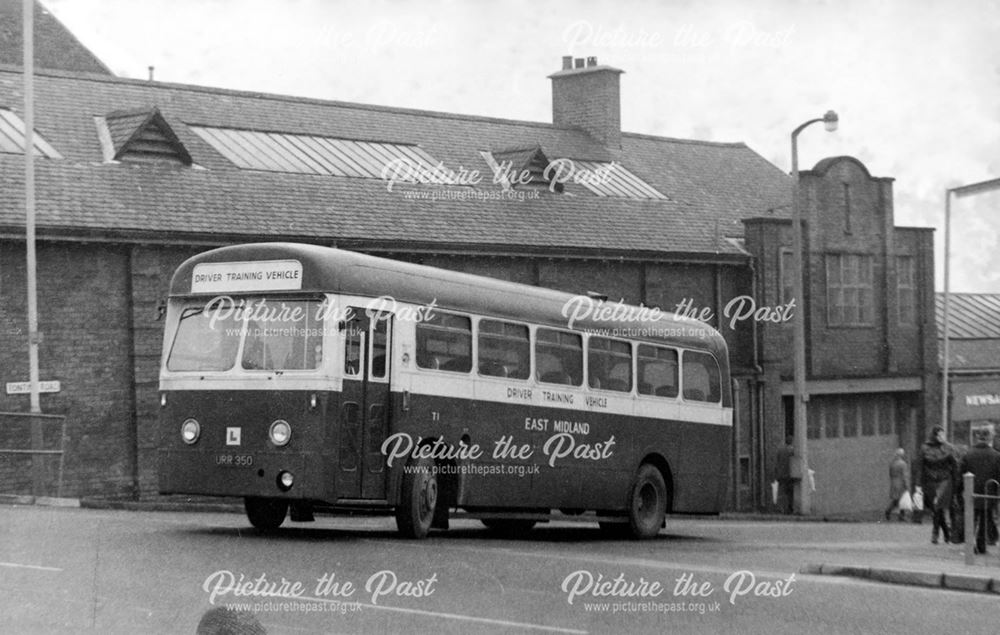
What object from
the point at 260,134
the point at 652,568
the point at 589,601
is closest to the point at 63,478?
the point at 260,134

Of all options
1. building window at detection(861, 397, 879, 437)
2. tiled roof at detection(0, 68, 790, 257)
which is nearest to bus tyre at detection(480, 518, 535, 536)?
tiled roof at detection(0, 68, 790, 257)

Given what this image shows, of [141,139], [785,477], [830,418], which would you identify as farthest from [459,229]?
[830,418]

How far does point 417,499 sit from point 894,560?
5.68 m

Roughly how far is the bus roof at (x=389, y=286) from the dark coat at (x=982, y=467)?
470 centimetres

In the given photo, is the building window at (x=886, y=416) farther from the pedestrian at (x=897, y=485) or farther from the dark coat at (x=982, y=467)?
the dark coat at (x=982, y=467)

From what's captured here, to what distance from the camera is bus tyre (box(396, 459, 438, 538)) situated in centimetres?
1769

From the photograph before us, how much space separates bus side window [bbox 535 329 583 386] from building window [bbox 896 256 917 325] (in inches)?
1068

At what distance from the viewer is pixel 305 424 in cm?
1662

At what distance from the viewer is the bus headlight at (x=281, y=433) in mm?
16688

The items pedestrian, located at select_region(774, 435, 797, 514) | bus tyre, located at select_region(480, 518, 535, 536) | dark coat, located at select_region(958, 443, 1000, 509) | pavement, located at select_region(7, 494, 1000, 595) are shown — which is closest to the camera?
pavement, located at select_region(7, 494, 1000, 595)

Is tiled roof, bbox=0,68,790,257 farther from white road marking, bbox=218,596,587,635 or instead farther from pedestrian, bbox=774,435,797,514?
white road marking, bbox=218,596,587,635

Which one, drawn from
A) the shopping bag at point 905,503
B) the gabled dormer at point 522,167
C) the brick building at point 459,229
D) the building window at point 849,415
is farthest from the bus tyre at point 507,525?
the building window at point 849,415

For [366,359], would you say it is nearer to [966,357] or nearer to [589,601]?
[589,601]

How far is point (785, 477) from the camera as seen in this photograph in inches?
1522
